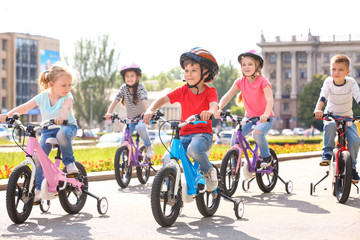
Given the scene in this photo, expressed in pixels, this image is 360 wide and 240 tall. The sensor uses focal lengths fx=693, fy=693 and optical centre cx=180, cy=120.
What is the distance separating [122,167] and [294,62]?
110 meters

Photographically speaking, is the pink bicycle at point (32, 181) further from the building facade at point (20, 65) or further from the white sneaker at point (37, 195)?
the building facade at point (20, 65)

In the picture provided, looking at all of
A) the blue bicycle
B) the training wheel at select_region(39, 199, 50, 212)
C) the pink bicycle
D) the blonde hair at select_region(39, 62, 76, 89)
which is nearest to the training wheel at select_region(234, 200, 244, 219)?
the blue bicycle

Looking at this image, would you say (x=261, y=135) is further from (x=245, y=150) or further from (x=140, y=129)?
(x=140, y=129)

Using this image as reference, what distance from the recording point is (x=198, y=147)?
662 cm

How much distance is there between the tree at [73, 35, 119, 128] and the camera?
69000 mm

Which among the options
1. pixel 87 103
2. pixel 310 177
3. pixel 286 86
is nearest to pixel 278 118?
pixel 286 86

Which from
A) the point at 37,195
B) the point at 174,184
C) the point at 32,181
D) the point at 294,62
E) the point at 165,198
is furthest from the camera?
the point at 294,62

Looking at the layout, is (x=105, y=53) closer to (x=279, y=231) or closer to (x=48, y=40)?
(x=48, y=40)

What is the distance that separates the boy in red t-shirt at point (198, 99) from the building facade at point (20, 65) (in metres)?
88.1

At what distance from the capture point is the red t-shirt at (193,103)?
6781mm

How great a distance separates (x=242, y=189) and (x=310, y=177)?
101 inches

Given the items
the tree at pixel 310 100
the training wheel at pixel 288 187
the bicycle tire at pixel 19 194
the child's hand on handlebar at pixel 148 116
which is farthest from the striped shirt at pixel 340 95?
the tree at pixel 310 100

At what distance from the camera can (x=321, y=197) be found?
8.90 m

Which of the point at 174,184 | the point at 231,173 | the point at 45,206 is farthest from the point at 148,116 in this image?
the point at 231,173
